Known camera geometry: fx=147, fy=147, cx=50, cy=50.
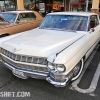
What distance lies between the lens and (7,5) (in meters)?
16.6

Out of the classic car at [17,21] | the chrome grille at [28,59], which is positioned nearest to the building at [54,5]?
the classic car at [17,21]

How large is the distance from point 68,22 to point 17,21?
302 cm

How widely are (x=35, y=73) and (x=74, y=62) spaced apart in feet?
2.74

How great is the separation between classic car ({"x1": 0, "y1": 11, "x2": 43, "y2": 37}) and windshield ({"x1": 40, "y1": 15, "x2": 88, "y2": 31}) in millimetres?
1969

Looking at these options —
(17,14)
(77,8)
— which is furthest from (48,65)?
(77,8)

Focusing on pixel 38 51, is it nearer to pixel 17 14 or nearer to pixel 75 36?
pixel 75 36

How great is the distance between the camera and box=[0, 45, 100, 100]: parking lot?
3064 millimetres

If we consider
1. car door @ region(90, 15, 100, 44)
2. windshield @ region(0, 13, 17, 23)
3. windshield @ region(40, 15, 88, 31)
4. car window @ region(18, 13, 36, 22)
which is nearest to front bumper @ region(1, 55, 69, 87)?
windshield @ region(40, 15, 88, 31)

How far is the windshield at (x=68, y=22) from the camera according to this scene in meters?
4.33

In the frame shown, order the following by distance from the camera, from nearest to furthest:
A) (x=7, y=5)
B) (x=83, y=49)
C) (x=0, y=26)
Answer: (x=83, y=49), (x=0, y=26), (x=7, y=5)

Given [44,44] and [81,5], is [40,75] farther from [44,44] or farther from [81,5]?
[81,5]

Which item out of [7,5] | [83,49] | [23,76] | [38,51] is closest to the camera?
[38,51]

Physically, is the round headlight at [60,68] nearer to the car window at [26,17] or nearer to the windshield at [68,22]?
the windshield at [68,22]

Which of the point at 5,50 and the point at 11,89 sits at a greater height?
the point at 5,50
